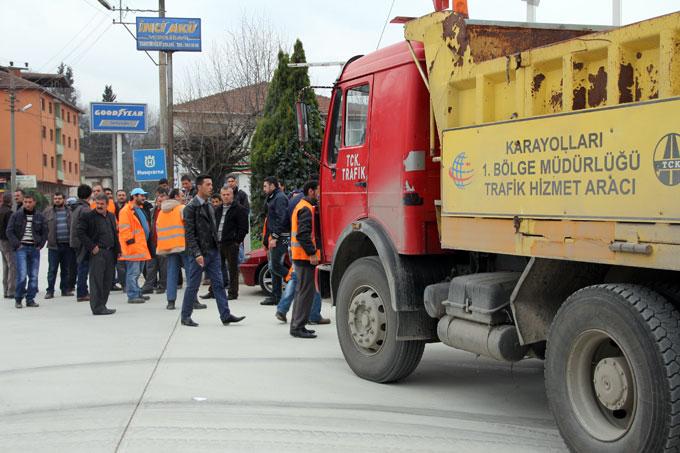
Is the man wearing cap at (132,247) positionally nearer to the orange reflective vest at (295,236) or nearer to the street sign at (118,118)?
the orange reflective vest at (295,236)

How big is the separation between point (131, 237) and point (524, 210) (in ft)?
29.1

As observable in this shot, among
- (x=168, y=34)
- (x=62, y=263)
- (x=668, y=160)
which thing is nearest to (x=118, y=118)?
(x=168, y=34)

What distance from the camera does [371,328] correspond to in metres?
7.07

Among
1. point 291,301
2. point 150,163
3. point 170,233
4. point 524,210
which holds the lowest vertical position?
point 291,301

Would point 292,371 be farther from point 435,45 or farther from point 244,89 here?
point 244,89

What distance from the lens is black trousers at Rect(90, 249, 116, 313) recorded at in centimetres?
1159

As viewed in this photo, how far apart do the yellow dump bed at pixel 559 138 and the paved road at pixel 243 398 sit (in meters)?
1.30

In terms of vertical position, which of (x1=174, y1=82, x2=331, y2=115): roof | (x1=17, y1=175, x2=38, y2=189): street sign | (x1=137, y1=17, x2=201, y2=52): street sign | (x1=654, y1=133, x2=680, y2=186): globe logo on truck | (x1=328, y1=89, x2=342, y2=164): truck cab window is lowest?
(x1=654, y1=133, x2=680, y2=186): globe logo on truck

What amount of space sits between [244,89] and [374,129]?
80.7ft

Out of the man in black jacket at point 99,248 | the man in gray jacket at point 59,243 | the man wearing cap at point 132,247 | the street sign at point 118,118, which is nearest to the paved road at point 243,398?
the man in black jacket at point 99,248

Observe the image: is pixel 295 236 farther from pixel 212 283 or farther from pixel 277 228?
pixel 277 228

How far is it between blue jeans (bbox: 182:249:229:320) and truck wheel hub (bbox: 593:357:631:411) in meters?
6.11

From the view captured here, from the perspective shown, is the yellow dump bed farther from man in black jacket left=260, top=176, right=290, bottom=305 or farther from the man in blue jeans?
the man in blue jeans

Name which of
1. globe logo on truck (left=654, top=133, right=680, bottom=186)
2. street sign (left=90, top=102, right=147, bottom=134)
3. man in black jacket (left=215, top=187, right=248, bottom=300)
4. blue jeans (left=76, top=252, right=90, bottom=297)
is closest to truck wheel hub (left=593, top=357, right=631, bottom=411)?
globe logo on truck (left=654, top=133, right=680, bottom=186)
